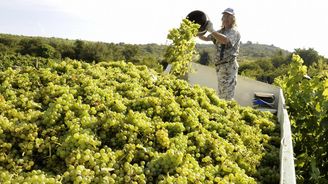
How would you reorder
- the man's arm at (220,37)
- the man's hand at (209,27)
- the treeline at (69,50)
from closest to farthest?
the man's arm at (220,37), the man's hand at (209,27), the treeline at (69,50)

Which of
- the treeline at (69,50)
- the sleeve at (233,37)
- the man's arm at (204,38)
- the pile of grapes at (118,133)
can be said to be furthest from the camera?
the treeline at (69,50)

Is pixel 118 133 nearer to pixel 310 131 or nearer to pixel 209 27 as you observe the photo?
pixel 310 131

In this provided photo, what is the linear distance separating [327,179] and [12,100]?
349 cm

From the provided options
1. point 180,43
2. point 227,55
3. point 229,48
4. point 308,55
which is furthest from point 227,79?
point 308,55

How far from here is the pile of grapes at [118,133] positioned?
2.33m

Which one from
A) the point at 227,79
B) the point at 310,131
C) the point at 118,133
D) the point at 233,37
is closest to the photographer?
the point at 118,133

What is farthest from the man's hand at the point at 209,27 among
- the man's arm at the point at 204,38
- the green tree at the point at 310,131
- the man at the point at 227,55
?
the green tree at the point at 310,131

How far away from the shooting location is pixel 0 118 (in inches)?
97.8

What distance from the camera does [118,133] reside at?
2.66 metres

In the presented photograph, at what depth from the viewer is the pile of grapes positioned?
7.65ft

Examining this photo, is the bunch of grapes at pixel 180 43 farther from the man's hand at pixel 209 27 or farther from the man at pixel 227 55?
the man at pixel 227 55

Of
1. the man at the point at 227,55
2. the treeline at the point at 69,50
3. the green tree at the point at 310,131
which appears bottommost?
the treeline at the point at 69,50

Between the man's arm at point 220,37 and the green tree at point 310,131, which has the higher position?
the man's arm at point 220,37

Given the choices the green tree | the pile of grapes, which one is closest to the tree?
the green tree
